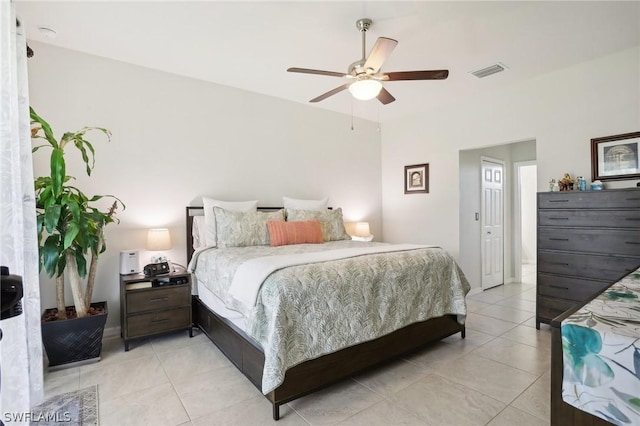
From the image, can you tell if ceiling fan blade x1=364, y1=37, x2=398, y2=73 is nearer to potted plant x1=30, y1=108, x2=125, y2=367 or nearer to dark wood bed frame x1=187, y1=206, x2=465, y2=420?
dark wood bed frame x1=187, y1=206, x2=465, y2=420

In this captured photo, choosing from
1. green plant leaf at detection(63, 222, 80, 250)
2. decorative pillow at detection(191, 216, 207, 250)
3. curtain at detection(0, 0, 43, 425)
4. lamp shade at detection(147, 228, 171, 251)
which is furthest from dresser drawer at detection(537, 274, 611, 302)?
green plant leaf at detection(63, 222, 80, 250)

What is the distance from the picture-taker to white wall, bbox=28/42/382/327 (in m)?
3.12

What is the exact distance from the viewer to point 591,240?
3035 mm

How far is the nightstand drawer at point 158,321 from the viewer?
2916 millimetres

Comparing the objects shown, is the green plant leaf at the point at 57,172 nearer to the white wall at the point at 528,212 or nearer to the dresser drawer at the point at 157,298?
the dresser drawer at the point at 157,298

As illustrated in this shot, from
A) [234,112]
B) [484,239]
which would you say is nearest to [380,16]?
[234,112]

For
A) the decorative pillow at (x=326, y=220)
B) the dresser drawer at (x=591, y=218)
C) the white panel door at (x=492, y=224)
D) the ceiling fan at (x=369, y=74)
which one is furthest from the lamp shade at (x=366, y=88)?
the white panel door at (x=492, y=224)

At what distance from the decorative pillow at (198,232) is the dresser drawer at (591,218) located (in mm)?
3658

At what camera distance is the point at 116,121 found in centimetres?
333

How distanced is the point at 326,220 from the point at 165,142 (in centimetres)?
208

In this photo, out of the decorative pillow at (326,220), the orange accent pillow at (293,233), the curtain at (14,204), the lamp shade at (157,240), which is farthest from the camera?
the decorative pillow at (326,220)

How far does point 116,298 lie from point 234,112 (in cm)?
255

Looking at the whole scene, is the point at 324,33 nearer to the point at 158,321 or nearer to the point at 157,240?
the point at 157,240

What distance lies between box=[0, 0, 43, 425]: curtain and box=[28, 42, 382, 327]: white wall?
5.05ft
